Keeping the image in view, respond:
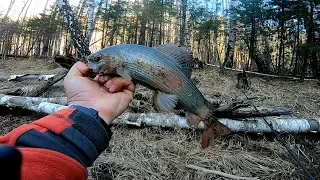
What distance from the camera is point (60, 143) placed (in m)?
1.14

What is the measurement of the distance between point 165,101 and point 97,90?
393 millimetres

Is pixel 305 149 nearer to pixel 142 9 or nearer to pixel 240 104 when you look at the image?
pixel 240 104

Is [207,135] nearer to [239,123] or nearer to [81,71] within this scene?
[81,71]

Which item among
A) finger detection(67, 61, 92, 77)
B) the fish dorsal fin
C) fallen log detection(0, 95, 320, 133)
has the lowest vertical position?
fallen log detection(0, 95, 320, 133)

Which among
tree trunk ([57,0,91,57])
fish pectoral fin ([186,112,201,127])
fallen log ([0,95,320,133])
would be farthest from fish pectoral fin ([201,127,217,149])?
tree trunk ([57,0,91,57])

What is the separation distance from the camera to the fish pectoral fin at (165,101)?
1.78 meters

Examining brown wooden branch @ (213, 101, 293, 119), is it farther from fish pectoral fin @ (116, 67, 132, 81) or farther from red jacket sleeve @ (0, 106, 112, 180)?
red jacket sleeve @ (0, 106, 112, 180)

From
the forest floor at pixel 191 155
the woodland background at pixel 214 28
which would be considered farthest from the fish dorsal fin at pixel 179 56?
the woodland background at pixel 214 28

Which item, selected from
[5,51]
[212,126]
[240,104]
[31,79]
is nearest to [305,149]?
[240,104]

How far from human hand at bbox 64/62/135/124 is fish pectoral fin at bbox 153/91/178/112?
0.17 metres

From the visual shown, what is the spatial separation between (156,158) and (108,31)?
19.1 m

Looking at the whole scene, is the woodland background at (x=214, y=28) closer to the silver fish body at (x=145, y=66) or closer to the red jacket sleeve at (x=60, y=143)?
the silver fish body at (x=145, y=66)

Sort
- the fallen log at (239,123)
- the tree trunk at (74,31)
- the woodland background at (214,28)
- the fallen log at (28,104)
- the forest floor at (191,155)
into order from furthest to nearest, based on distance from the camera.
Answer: the woodland background at (214,28)
the tree trunk at (74,31)
the fallen log at (28,104)
the fallen log at (239,123)
the forest floor at (191,155)

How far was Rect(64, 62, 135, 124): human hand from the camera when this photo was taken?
1.75 m
